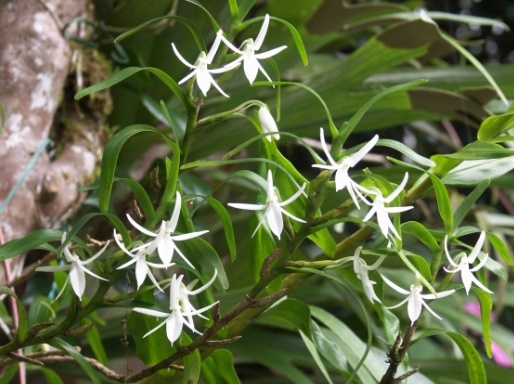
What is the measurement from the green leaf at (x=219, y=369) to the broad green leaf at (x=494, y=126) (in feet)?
0.75

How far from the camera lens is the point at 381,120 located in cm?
91

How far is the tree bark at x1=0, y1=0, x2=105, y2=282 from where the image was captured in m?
0.70

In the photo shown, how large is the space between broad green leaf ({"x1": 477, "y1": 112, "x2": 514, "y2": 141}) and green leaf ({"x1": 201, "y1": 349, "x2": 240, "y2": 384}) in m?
0.23

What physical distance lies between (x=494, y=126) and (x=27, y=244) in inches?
12.1

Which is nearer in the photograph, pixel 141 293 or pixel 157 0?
pixel 141 293

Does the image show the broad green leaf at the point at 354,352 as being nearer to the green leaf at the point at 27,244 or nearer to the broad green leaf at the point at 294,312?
the broad green leaf at the point at 294,312

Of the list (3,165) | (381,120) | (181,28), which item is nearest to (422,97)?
(381,120)

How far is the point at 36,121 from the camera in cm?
74

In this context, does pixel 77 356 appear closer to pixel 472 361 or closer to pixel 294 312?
pixel 294 312

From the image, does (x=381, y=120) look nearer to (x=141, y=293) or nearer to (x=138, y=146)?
(x=138, y=146)

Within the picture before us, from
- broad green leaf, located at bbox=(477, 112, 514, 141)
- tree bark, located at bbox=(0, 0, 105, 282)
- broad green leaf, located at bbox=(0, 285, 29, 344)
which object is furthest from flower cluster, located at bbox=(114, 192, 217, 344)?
tree bark, located at bbox=(0, 0, 105, 282)

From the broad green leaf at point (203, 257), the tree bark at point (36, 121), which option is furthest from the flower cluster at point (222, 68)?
the tree bark at point (36, 121)

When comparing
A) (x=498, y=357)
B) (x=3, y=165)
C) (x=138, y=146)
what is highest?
(x=3, y=165)

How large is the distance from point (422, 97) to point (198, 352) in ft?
1.61
